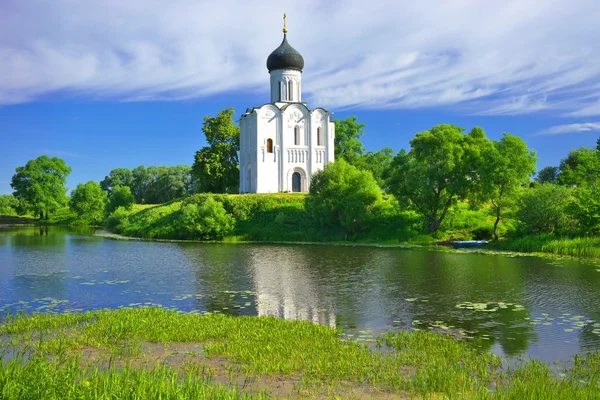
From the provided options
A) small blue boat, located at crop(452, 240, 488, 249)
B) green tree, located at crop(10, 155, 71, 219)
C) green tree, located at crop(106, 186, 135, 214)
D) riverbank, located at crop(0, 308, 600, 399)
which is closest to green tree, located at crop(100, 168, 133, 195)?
green tree, located at crop(10, 155, 71, 219)

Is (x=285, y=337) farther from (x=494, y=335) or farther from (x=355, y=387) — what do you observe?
(x=494, y=335)

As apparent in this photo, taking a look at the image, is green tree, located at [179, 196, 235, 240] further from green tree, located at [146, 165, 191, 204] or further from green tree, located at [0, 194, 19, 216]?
green tree, located at [0, 194, 19, 216]

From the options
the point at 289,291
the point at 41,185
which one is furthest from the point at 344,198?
the point at 41,185

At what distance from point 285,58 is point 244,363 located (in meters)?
44.7

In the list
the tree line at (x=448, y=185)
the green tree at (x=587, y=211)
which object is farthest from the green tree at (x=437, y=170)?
the green tree at (x=587, y=211)

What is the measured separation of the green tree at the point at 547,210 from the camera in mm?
27062

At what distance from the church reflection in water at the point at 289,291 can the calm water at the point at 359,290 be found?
3cm

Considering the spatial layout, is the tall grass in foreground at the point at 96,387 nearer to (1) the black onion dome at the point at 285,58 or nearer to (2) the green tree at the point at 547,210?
(2) the green tree at the point at 547,210

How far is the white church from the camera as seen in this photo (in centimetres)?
5119

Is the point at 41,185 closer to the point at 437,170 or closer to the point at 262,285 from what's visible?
the point at 437,170

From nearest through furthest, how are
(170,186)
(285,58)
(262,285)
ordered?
1. (262,285)
2. (285,58)
3. (170,186)

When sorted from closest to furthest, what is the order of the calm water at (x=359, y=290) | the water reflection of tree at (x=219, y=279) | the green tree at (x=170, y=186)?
1. the calm water at (x=359, y=290)
2. the water reflection of tree at (x=219, y=279)
3. the green tree at (x=170, y=186)

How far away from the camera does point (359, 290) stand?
1659 cm

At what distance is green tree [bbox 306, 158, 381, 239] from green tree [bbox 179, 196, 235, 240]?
22.2 feet
